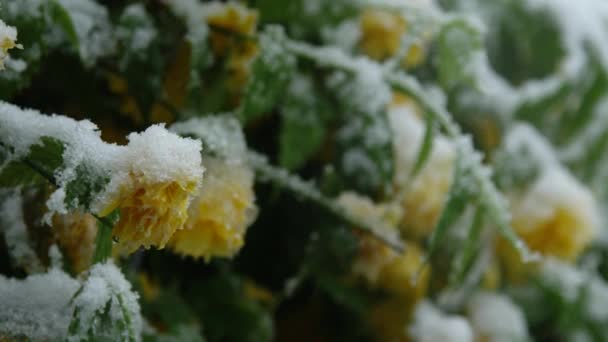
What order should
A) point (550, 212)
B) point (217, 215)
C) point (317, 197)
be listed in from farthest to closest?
point (550, 212)
point (317, 197)
point (217, 215)

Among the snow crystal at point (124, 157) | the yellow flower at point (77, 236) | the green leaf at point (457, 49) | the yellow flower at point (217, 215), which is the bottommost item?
the snow crystal at point (124, 157)

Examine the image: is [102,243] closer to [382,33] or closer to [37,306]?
[37,306]

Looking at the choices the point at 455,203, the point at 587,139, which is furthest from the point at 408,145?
the point at 587,139

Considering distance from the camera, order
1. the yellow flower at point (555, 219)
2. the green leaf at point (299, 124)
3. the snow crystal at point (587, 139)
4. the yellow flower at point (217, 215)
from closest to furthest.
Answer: the yellow flower at point (217, 215) → the green leaf at point (299, 124) → the yellow flower at point (555, 219) → the snow crystal at point (587, 139)

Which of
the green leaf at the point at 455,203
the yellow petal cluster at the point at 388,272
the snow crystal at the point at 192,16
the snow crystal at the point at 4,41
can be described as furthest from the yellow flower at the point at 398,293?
the snow crystal at the point at 4,41

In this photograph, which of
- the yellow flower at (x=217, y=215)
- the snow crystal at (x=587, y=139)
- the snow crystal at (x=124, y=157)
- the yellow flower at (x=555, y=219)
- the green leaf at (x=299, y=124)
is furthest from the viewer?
the snow crystal at (x=587, y=139)

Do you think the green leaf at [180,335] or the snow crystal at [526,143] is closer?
the green leaf at [180,335]

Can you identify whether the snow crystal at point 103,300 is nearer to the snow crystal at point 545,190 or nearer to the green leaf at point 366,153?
the green leaf at point 366,153
